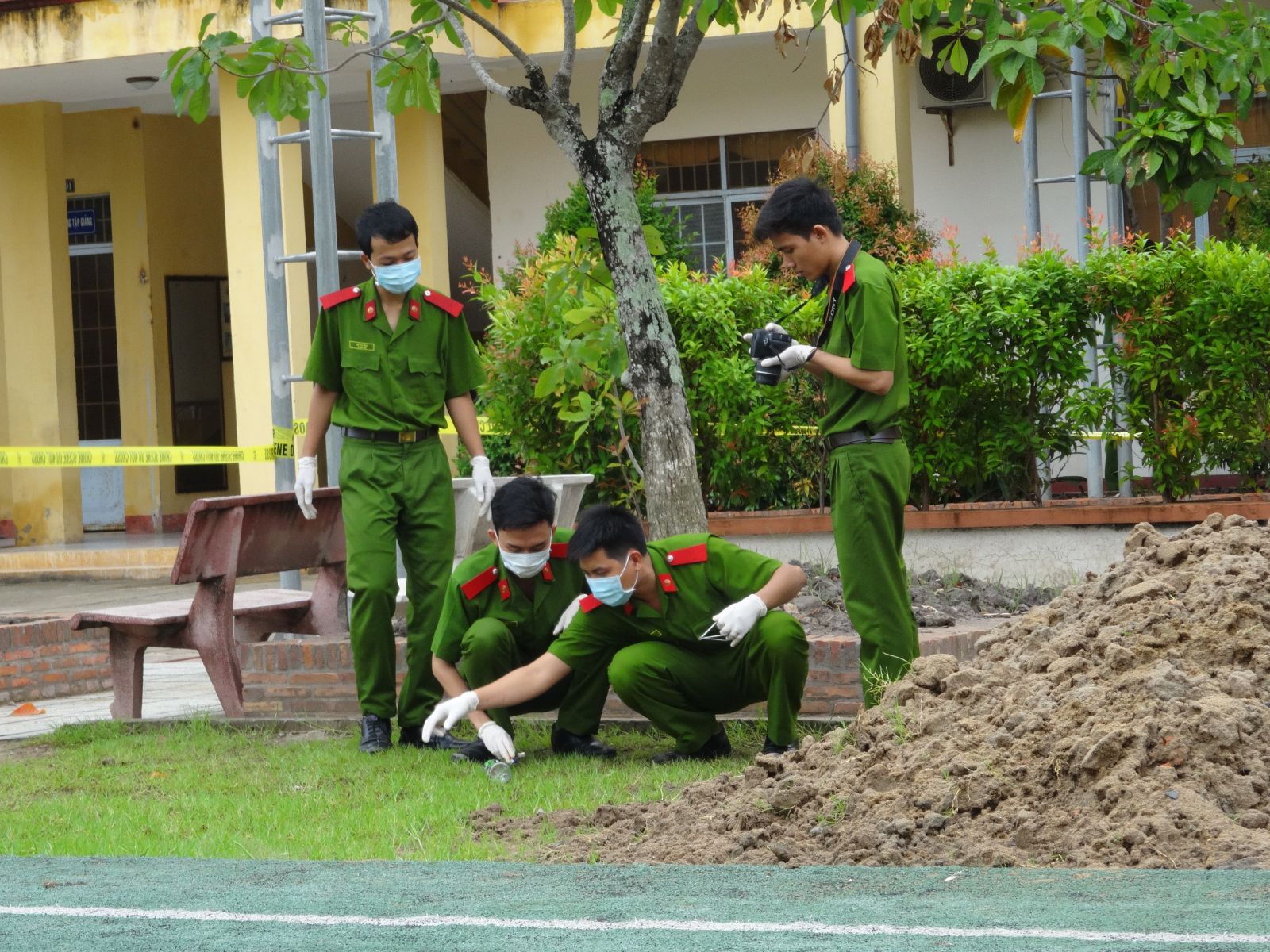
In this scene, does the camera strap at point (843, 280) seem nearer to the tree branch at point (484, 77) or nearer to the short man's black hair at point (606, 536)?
the short man's black hair at point (606, 536)

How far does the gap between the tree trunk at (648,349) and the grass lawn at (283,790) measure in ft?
3.64

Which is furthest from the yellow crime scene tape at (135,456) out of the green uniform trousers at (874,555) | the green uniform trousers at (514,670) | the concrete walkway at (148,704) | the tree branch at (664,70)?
the green uniform trousers at (874,555)

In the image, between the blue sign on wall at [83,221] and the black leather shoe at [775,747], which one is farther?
the blue sign on wall at [83,221]

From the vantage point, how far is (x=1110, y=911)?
3885mm

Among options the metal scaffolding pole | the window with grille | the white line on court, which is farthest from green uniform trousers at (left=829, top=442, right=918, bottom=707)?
the window with grille

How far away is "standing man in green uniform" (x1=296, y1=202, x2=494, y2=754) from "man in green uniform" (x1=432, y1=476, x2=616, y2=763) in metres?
0.33

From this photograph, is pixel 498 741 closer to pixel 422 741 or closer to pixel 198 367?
pixel 422 741

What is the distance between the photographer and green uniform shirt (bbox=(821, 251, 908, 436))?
597 centimetres

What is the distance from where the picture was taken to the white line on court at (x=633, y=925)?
11.9ft

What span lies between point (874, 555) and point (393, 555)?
1.85 m

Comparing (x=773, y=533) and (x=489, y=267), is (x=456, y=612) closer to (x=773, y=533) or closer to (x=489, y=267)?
(x=773, y=533)

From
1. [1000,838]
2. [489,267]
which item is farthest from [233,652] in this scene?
[489,267]

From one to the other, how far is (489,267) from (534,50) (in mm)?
4005

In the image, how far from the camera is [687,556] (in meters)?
6.23
